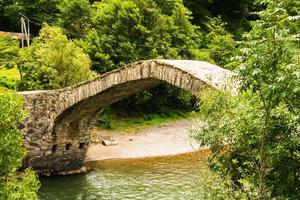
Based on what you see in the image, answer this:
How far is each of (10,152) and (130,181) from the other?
37.1ft

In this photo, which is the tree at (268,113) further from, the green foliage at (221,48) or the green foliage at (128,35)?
the green foliage at (221,48)

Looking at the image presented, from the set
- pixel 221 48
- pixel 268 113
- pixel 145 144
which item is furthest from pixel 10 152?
pixel 221 48

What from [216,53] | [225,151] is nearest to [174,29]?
[216,53]

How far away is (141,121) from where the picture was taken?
99.7 feet

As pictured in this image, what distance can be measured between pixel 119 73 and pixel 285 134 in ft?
36.1

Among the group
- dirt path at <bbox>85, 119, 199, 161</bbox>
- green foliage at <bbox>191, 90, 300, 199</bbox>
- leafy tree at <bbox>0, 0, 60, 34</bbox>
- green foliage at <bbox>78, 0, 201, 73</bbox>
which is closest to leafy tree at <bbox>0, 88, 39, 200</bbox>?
green foliage at <bbox>191, 90, 300, 199</bbox>

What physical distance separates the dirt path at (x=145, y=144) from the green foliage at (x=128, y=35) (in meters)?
4.17

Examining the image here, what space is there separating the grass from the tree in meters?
21.1

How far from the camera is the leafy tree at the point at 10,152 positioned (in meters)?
7.83

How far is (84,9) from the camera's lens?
112ft

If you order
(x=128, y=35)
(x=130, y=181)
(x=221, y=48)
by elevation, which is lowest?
(x=130, y=181)

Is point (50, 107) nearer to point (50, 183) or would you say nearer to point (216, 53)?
point (50, 183)

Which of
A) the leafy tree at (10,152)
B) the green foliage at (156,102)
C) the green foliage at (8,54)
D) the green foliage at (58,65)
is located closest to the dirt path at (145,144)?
the green foliage at (156,102)

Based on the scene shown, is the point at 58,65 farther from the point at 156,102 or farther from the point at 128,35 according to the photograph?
the point at 156,102
